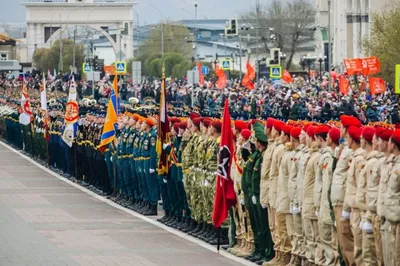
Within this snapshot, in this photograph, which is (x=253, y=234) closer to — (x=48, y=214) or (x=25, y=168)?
(x=48, y=214)

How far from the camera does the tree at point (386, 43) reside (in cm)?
4828

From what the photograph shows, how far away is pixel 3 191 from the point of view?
1173 inches

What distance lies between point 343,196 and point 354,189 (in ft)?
1.10

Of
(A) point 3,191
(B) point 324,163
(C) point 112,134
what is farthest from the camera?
(A) point 3,191

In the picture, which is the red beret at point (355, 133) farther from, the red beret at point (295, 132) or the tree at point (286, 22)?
the tree at point (286, 22)

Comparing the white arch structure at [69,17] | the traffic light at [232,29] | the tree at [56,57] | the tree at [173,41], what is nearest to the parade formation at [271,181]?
the traffic light at [232,29]

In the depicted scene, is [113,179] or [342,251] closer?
[342,251]

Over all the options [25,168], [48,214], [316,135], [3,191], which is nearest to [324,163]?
[316,135]

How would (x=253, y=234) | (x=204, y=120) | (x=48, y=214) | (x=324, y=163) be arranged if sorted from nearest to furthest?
(x=324, y=163), (x=253, y=234), (x=204, y=120), (x=48, y=214)

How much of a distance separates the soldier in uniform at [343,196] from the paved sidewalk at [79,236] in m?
2.79

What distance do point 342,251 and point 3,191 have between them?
1567 cm

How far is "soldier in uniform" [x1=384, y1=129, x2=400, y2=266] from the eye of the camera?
13.9 metres

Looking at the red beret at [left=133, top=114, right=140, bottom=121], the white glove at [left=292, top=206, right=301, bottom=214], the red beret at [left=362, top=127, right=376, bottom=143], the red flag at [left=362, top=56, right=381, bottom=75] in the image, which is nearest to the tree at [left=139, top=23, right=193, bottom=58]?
the red flag at [left=362, top=56, right=381, bottom=75]

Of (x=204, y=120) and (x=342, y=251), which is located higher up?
(x=204, y=120)
